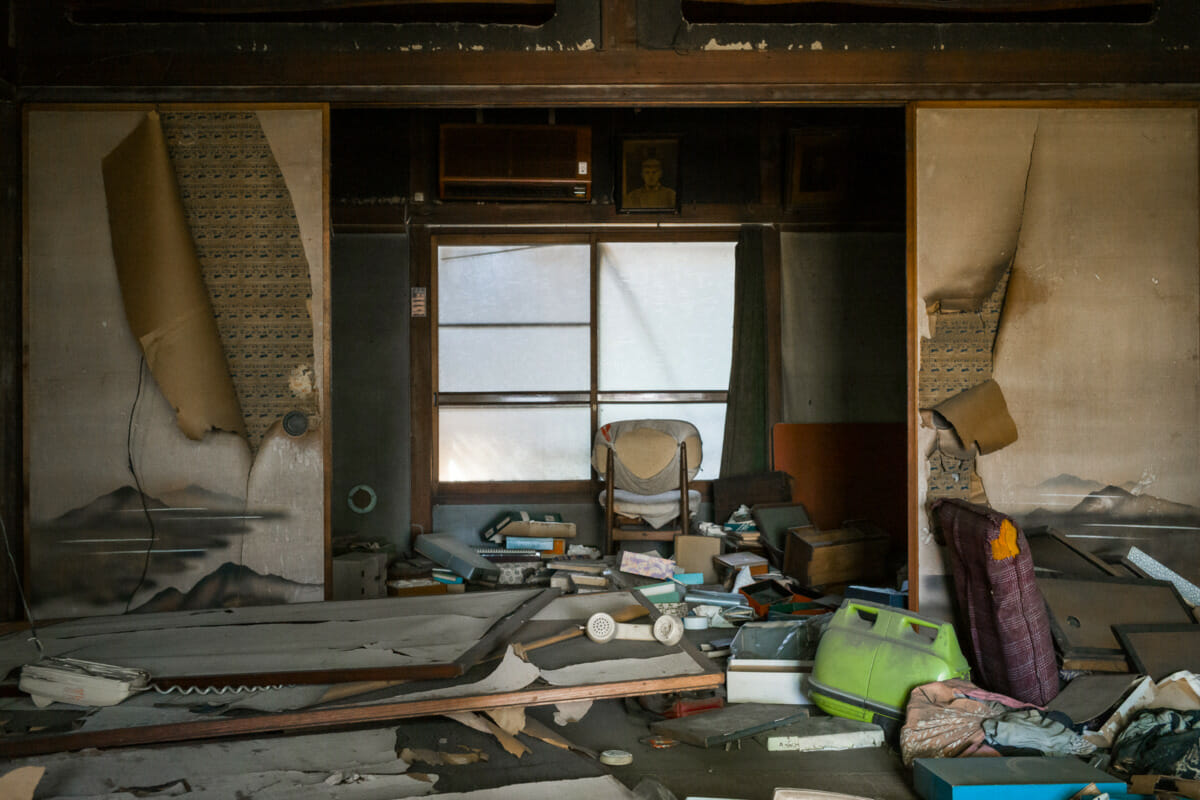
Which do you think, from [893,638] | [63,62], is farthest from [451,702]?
[63,62]

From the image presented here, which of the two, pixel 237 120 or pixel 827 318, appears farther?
pixel 827 318

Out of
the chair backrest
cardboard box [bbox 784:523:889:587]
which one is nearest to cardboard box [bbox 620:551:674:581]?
the chair backrest

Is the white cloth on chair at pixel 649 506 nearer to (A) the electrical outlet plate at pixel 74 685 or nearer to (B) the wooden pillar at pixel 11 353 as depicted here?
(B) the wooden pillar at pixel 11 353

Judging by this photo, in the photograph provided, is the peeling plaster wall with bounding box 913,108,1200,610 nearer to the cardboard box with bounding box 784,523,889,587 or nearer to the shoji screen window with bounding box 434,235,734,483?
the cardboard box with bounding box 784,523,889,587

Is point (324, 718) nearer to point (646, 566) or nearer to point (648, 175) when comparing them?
point (646, 566)

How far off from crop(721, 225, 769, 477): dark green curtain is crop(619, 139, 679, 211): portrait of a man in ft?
1.85

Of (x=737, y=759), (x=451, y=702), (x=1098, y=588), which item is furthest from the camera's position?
(x=1098, y=588)

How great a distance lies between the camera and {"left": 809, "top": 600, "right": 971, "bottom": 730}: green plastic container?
98.7 inches

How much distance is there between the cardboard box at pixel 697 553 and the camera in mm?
4738

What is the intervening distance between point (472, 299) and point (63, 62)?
2.69 meters

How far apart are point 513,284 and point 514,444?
106 centimetres

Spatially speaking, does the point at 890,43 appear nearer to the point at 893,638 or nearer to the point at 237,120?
the point at 893,638

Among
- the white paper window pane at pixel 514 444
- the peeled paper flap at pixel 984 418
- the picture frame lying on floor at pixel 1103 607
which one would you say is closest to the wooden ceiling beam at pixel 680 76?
the peeled paper flap at pixel 984 418

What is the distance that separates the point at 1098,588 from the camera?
295 centimetres
